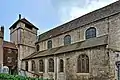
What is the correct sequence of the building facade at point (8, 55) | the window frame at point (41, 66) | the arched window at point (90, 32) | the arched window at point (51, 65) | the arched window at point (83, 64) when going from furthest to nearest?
1. the building facade at point (8, 55)
2. the window frame at point (41, 66)
3. the arched window at point (51, 65)
4. the arched window at point (90, 32)
5. the arched window at point (83, 64)

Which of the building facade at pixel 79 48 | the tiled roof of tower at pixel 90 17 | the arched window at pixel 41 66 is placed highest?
the tiled roof of tower at pixel 90 17

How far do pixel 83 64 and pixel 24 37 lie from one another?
18019 mm

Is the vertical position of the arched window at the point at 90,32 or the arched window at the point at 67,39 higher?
the arched window at the point at 90,32

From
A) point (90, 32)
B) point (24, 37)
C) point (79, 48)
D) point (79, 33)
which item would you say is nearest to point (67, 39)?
point (79, 33)

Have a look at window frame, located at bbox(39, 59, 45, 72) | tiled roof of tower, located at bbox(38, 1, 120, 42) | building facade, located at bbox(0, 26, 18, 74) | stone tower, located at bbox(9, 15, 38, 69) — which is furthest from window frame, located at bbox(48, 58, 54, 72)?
stone tower, located at bbox(9, 15, 38, 69)

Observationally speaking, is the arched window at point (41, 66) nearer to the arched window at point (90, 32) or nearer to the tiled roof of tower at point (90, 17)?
the tiled roof of tower at point (90, 17)

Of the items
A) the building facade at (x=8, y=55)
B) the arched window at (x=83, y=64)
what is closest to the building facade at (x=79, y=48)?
the arched window at (x=83, y=64)

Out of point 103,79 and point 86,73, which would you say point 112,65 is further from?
point 86,73

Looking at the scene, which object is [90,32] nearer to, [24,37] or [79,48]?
[79,48]

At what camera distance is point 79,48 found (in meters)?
24.7

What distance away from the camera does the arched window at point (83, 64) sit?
78.0ft

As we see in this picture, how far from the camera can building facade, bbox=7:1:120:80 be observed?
21.3 meters

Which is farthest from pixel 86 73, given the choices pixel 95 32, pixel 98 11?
pixel 98 11

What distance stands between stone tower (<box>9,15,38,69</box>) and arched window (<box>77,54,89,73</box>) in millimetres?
16207
